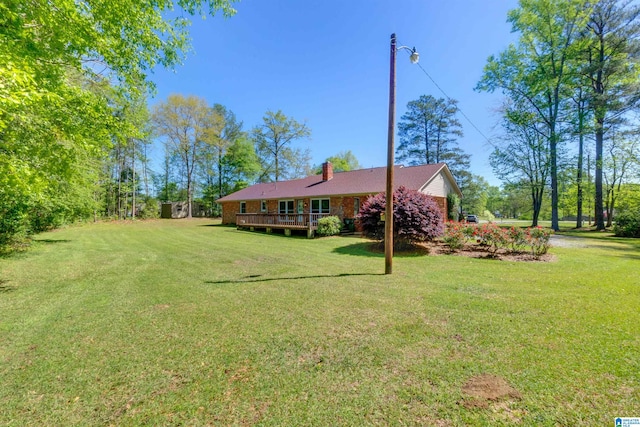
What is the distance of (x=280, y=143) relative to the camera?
34.9 meters

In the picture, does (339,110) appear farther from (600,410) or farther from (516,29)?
(600,410)

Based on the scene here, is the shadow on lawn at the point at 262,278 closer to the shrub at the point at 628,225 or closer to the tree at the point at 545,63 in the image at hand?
the shrub at the point at 628,225

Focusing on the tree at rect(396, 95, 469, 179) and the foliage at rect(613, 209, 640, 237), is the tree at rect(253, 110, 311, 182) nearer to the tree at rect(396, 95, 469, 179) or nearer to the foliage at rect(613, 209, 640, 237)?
the tree at rect(396, 95, 469, 179)

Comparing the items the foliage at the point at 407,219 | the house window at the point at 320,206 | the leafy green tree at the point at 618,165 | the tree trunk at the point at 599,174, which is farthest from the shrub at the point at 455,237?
the leafy green tree at the point at 618,165

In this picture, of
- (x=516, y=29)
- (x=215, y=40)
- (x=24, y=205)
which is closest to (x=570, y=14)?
(x=516, y=29)

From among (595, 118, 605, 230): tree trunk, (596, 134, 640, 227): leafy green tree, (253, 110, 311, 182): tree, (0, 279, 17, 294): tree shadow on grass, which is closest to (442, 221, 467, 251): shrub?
(0, 279, 17, 294): tree shadow on grass

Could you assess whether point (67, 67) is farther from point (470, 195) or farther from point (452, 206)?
point (470, 195)

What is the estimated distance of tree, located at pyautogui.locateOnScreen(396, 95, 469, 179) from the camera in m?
31.5

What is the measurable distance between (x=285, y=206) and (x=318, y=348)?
1819 cm

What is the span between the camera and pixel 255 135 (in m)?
35.2

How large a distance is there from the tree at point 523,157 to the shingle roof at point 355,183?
40.9ft

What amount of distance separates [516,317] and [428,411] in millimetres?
2846

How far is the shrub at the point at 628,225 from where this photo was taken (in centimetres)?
1496

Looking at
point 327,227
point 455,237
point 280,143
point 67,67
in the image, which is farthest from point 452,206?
point 280,143
